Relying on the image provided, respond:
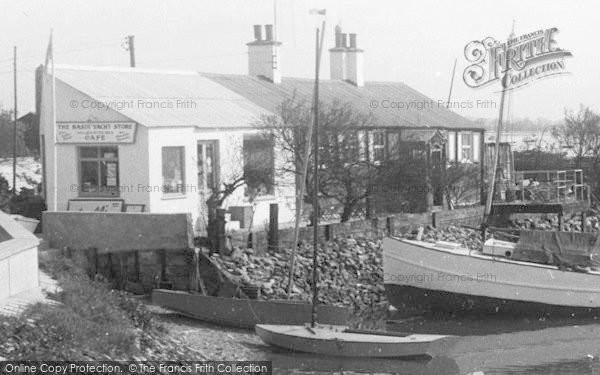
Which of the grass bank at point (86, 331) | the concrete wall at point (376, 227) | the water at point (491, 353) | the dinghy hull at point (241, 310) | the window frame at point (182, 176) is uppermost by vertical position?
the window frame at point (182, 176)

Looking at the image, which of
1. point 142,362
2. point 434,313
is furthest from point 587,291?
point 142,362

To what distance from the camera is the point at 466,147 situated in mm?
46781

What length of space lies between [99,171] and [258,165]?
15.9 ft

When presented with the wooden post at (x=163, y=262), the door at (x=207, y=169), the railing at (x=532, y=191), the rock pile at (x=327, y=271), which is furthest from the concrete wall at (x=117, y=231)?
the railing at (x=532, y=191)

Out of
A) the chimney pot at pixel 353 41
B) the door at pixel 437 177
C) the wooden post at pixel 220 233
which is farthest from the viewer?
the chimney pot at pixel 353 41

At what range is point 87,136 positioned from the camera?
29.6 meters

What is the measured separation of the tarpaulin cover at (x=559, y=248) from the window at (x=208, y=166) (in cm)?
893

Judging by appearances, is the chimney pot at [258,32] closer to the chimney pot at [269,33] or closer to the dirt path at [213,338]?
the chimney pot at [269,33]

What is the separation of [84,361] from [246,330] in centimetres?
938

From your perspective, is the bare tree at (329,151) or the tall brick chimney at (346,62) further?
the tall brick chimney at (346,62)

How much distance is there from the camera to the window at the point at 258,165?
3131 cm

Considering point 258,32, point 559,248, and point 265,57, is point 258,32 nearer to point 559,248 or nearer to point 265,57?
point 265,57

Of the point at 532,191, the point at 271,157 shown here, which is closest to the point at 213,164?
the point at 271,157

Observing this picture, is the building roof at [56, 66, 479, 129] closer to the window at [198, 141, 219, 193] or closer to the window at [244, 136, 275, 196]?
the window at [198, 141, 219, 193]
